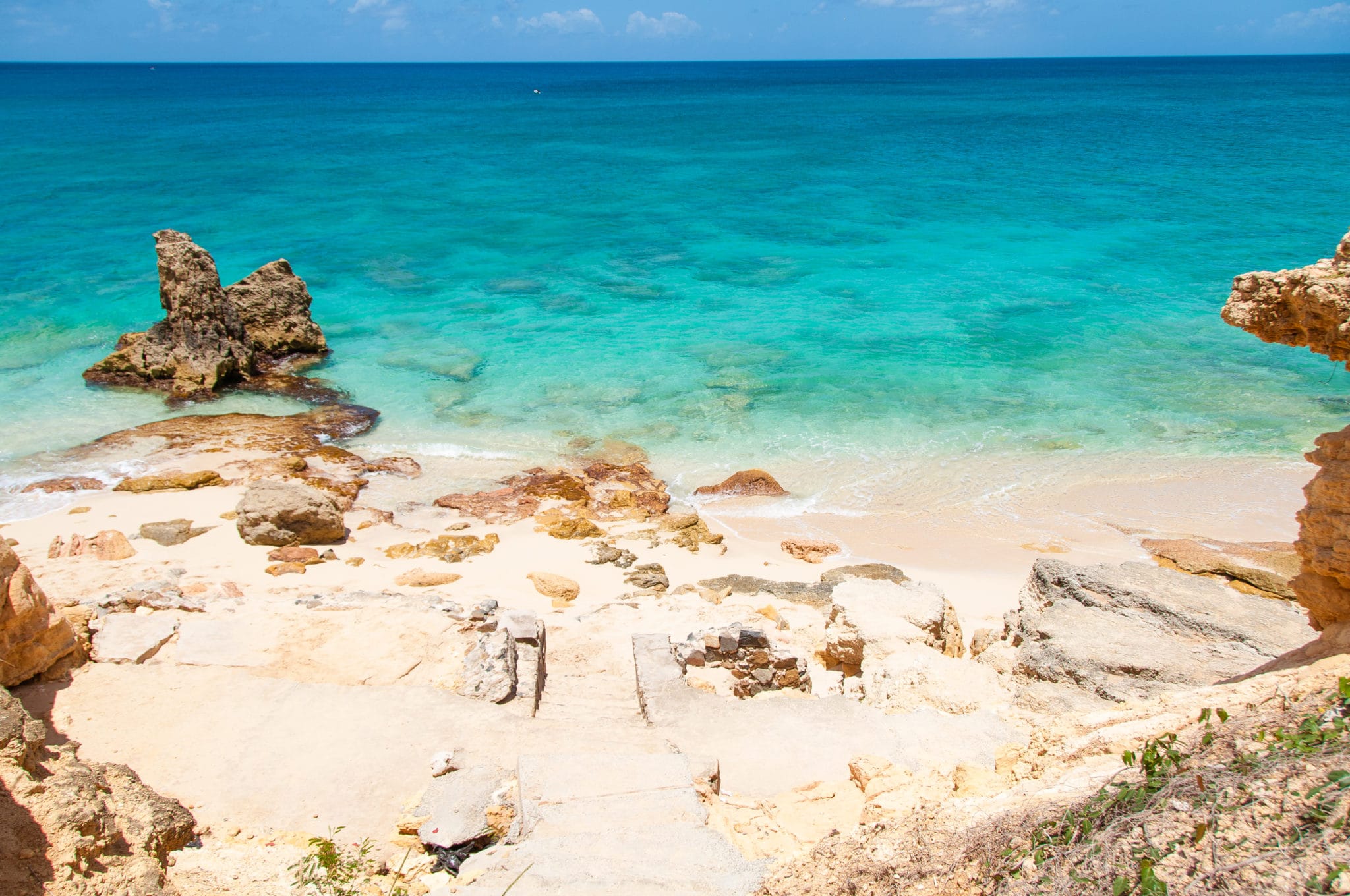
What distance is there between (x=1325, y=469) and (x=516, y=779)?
6019 mm

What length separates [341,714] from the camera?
7.25m

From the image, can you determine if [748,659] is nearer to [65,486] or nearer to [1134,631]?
[1134,631]

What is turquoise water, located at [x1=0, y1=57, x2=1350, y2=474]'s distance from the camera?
17.8 m

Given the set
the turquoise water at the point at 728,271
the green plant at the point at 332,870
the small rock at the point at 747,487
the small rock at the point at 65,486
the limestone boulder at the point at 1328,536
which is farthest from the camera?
the turquoise water at the point at 728,271

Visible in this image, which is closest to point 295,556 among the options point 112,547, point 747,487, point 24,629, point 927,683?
point 112,547

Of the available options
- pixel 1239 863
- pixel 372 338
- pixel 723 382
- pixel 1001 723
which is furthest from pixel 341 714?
pixel 372 338

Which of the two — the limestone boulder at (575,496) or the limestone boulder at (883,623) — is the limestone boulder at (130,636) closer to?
the limestone boulder at (575,496)

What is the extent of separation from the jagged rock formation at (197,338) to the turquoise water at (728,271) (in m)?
0.81

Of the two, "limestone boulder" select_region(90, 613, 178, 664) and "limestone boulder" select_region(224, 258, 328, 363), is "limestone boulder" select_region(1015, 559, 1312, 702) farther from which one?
"limestone boulder" select_region(224, 258, 328, 363)

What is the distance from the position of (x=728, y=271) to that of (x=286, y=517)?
19.2 m

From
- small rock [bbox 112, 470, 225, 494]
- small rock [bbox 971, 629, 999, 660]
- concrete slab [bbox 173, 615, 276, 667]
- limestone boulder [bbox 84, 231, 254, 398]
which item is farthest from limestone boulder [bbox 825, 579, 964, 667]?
limestone boulder [bbox 84, 231, 254, 398]

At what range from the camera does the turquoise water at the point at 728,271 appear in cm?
1775

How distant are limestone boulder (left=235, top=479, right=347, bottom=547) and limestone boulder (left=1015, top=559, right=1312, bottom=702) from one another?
8.28 meters

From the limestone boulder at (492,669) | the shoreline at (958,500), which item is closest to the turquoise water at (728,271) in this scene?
the shoreline at (958,500)
